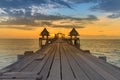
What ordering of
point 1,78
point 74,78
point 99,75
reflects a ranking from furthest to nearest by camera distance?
point 99,75
point 74,78
point 1,78

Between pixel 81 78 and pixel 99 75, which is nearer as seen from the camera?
pixel 81 78

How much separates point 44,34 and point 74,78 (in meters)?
45.4

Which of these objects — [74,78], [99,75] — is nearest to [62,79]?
[74,78]

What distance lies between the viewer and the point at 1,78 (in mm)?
6977

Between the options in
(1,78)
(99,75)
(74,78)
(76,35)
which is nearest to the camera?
(1,78)

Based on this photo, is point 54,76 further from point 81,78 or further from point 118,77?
point 118,77

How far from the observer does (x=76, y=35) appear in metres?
50.0

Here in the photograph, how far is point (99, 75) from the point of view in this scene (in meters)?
8.16

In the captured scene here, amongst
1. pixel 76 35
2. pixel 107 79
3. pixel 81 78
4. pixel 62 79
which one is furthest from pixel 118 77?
pixel 76 35

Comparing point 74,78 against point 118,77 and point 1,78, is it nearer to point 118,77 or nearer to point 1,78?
point 118,77

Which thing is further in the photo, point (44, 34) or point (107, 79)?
point (44, 34)

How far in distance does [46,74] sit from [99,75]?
1.52 meters

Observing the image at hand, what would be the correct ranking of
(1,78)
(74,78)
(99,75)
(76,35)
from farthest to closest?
(76,35) < (99,75) < (74,78) < (1,78)

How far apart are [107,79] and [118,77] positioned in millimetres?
508
